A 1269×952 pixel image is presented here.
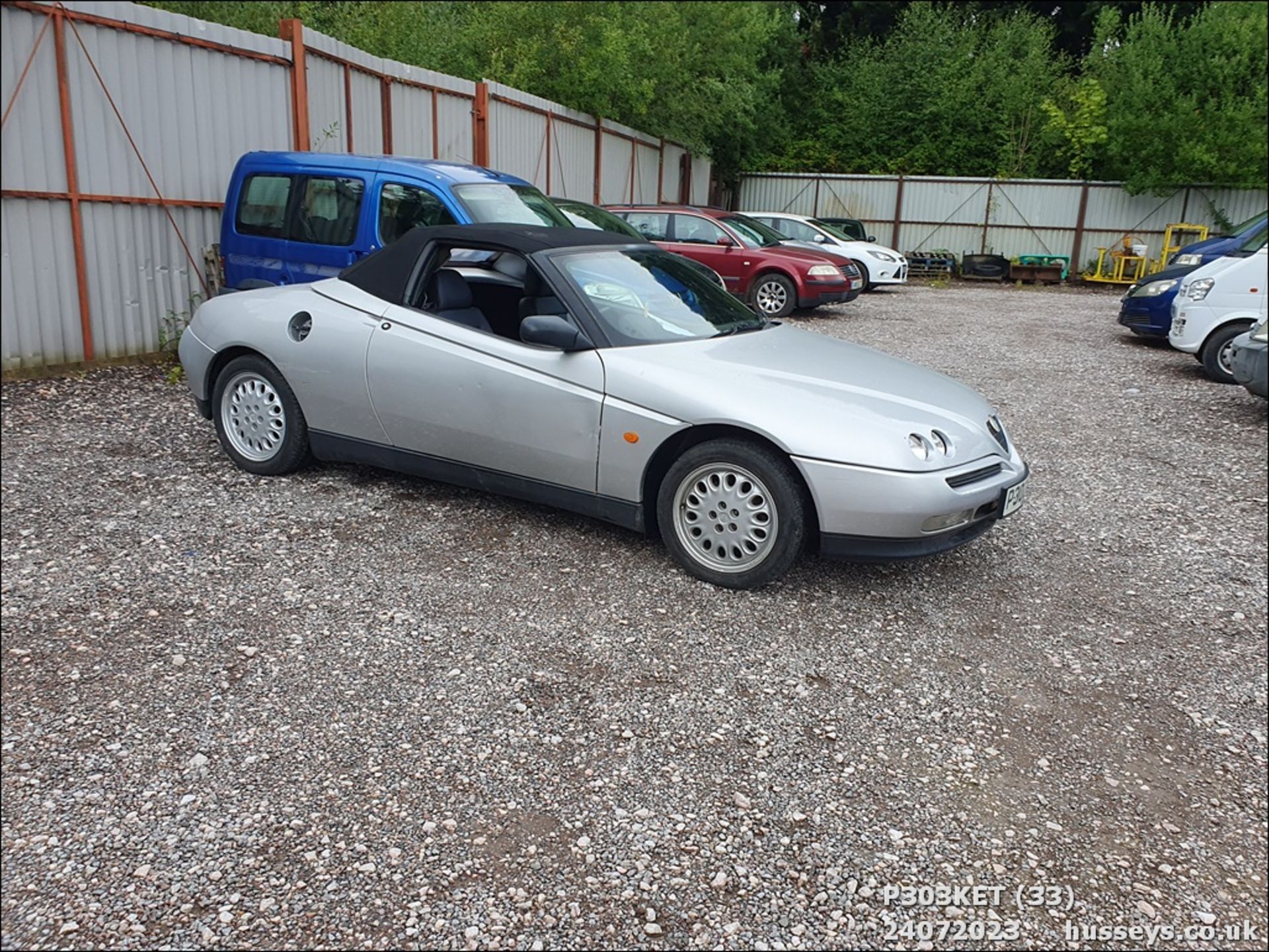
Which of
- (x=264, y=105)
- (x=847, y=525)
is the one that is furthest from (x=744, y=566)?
(x=264, y=105)

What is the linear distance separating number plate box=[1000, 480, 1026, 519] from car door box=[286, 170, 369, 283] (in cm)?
540

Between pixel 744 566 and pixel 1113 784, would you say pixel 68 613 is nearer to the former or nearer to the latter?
pixel 744 566

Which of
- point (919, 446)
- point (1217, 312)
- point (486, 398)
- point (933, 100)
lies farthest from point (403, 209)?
point (933, 100)

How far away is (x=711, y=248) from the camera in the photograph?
47.7 ft

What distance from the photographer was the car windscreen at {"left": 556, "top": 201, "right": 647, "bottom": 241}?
1041 centimetres

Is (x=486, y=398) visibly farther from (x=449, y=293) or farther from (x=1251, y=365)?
(x=1251, y=365)

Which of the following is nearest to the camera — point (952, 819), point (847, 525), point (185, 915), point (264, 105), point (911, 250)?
point (185, 915)

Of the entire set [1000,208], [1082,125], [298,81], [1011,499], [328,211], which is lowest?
[1011,499]

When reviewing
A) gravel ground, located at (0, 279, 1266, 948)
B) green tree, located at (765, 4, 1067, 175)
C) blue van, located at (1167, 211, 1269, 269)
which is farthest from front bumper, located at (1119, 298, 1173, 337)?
green tree, located at (765, 4, 1067, 175)

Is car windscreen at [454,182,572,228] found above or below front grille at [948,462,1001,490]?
above

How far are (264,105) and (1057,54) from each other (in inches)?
1068

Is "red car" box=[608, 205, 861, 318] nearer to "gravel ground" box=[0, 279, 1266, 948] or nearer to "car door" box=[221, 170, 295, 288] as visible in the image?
"car door" box=[221, 170, 295, 288]

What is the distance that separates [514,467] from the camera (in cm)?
461

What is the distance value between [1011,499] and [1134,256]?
886 inches
